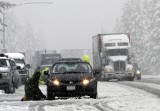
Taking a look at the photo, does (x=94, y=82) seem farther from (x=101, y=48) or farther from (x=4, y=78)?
(x=101, y=48)

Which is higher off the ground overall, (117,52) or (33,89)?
(117,52)

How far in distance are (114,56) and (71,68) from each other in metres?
21.5

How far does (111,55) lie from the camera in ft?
140

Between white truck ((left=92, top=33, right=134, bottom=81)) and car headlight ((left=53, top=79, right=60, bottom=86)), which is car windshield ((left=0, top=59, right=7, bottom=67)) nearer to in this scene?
car headlight ((left=53, top=79, right=60, bottom=86))

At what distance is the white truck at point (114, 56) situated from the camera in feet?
137

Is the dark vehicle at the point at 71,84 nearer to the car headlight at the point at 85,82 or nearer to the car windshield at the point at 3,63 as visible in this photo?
the car headlight at the point at 85,82

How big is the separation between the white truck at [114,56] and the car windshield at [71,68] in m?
20.6

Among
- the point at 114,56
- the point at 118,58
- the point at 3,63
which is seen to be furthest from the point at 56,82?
the point at 114,56

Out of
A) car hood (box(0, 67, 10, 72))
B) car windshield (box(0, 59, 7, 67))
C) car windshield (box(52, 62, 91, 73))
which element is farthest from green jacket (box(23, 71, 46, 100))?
car windshield (box(0, 59, 7, 67))

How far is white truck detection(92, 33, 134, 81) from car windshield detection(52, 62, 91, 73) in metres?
20.6

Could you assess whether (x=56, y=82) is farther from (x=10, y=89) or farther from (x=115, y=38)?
(x=115, y=38)

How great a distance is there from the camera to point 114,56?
139 ft

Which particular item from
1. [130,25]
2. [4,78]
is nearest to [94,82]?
[4,78]

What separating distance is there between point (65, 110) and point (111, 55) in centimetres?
2746
